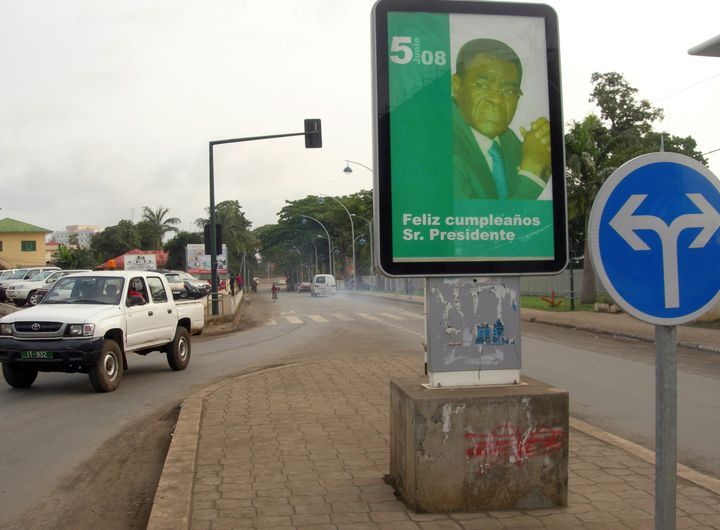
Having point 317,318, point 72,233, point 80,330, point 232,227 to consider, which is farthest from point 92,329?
point 72,233

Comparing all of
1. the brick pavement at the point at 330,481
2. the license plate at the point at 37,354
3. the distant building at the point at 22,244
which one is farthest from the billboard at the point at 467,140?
the distant building at the point at 22,244

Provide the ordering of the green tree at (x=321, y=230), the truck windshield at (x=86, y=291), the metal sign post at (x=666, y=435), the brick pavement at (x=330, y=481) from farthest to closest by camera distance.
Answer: the green tree at (x=321, y=230), the truck windshield at (x=86, y=291), the brick pavement at (x=330, y=481), the metal sign post at (x=666, y=435)

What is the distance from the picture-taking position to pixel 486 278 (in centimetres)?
479

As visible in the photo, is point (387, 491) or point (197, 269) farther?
point (197, 269)

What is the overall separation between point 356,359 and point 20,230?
66.7 metres

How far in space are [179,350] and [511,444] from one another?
953cm

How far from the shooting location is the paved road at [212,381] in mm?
6562

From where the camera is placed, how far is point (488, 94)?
191 inches

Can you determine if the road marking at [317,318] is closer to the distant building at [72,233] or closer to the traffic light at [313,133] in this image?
the traffic light at [313,133]

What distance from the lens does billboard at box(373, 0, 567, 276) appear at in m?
4.71

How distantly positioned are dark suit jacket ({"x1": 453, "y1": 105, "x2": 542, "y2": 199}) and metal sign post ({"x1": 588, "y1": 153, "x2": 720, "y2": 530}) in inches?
71.9

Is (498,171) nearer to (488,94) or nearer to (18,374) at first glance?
(488,94)

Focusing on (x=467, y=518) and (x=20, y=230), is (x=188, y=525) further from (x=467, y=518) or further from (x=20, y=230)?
(x=20, y=230)

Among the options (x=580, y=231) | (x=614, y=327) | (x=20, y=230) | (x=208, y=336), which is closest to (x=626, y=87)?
(x=580, y=231)
